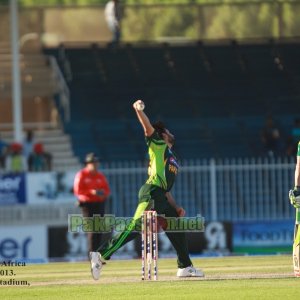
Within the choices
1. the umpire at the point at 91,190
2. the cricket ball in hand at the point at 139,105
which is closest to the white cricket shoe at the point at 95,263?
the cricket ball in hand at the point at 139,105

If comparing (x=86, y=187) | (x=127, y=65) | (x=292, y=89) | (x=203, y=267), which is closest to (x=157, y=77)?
(x=127, y=65)

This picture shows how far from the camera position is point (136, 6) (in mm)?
40250

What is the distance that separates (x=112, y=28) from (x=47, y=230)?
967 cm

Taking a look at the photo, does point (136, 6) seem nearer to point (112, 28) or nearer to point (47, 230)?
point (112, 28)

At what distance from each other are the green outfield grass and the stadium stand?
40.1ft

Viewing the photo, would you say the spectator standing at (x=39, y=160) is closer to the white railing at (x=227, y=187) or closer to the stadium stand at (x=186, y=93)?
the stadium stand at (x=186, y=93)

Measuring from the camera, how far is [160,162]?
1795 cm

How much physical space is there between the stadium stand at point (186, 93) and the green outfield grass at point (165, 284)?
40.1 feet

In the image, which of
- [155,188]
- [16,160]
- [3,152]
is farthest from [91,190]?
[3,152]

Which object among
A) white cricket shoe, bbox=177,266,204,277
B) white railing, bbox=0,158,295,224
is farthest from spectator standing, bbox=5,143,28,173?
white cricket shoe, bbox=177,266,204,277

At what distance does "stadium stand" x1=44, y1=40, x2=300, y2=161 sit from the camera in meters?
34.6

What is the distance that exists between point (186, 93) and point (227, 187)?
7.32 m

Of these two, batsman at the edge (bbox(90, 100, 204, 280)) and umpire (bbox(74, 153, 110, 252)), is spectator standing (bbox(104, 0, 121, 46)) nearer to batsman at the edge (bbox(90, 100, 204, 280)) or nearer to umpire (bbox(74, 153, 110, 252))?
umpire (bbox(74, 153, 110, 252))

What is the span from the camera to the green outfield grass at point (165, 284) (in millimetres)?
15883
